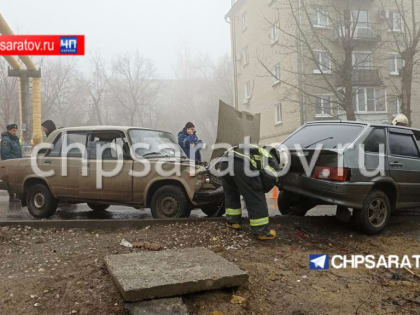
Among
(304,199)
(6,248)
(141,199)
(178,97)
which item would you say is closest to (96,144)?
(141,199)

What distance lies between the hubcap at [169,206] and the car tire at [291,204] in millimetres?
1736


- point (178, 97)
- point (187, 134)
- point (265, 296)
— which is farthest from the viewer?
point (178, 97)

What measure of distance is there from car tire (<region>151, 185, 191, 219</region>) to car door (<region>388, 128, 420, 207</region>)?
3.12 meters

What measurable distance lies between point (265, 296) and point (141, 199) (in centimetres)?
319

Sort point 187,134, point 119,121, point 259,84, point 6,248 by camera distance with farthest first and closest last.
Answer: point 119,121
point 259,84
point 187,134
point 6,248

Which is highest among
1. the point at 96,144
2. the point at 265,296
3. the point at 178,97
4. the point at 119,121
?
the point at 178,97

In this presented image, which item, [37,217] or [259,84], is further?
[259,84]

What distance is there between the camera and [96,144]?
6.54 metres

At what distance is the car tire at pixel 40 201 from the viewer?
22.0 feet

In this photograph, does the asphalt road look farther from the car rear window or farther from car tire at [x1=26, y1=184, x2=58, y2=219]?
the car rear window

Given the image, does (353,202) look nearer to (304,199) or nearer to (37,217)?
(304,199)

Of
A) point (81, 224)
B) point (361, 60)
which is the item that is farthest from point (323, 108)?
point (81, 224)

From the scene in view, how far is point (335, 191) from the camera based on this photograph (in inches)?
193

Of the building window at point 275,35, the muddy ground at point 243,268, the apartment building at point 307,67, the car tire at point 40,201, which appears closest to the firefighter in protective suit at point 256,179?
the muddy ground at point 243,268
